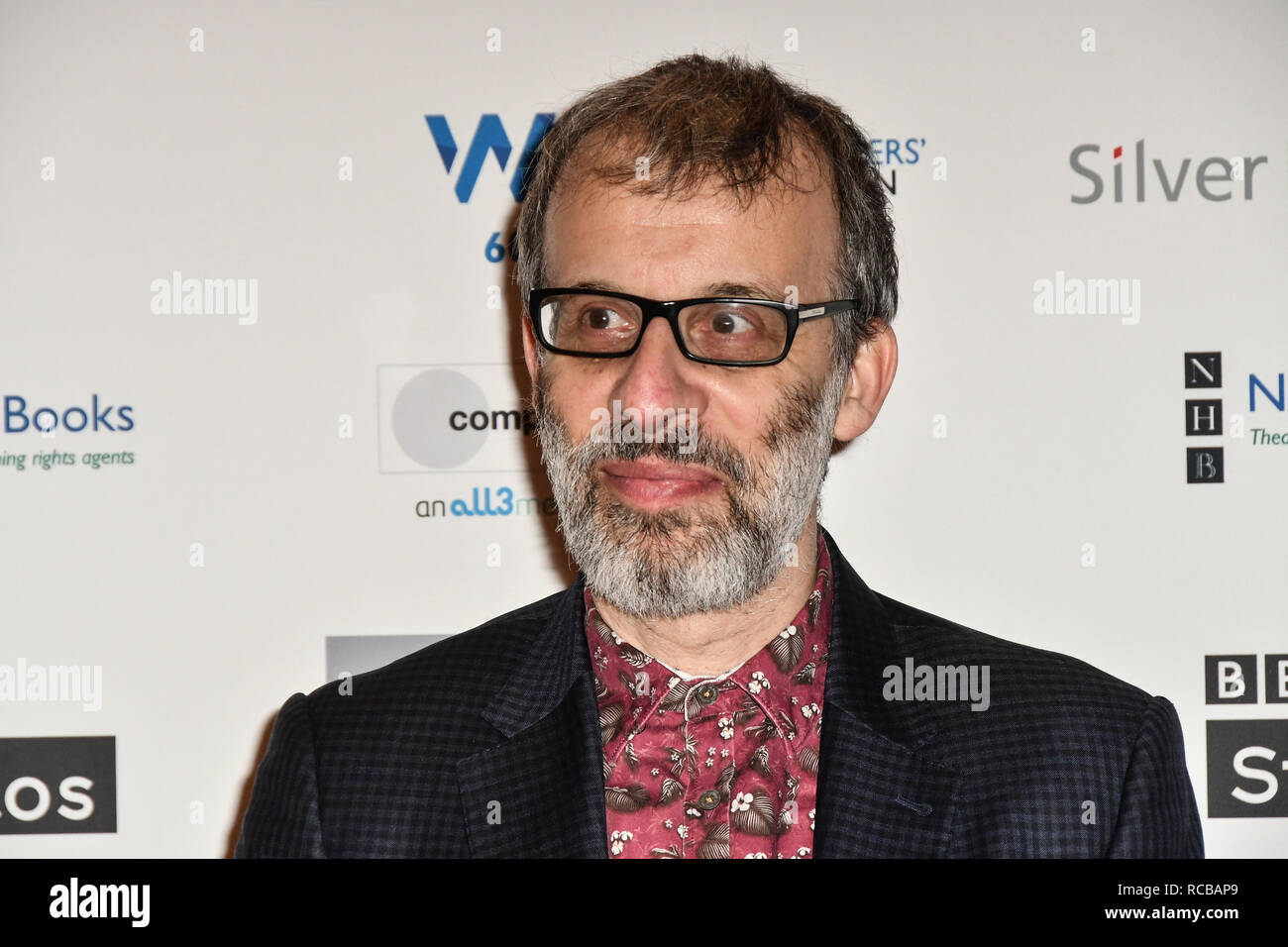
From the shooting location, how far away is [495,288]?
234 centimetres

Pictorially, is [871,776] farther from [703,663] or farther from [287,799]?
[287,799]

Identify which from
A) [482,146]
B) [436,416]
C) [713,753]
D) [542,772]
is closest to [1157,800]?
[713,753]

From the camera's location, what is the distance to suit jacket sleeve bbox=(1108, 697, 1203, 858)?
1.44 m

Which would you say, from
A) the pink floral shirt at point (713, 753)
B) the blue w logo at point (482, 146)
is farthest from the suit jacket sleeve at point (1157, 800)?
the blue w logo at point (482, 146)

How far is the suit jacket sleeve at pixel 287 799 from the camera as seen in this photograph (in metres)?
1.48

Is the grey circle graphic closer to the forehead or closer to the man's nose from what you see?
the forehead

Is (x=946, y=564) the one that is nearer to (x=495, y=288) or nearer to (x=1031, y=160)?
(x=1031, y=160)

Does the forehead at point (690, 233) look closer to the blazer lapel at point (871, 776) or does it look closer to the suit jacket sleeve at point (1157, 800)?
the blazer lapel at point (871, 776)

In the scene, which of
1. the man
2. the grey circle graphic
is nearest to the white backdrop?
the grey circle graphic

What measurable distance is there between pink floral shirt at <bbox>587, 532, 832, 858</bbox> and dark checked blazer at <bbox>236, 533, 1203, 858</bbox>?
0.04 meters

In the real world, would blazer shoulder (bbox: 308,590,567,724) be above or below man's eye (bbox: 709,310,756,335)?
below

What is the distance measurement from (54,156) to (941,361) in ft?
6.82

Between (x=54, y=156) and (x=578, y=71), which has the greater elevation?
(x=578, y=71)
